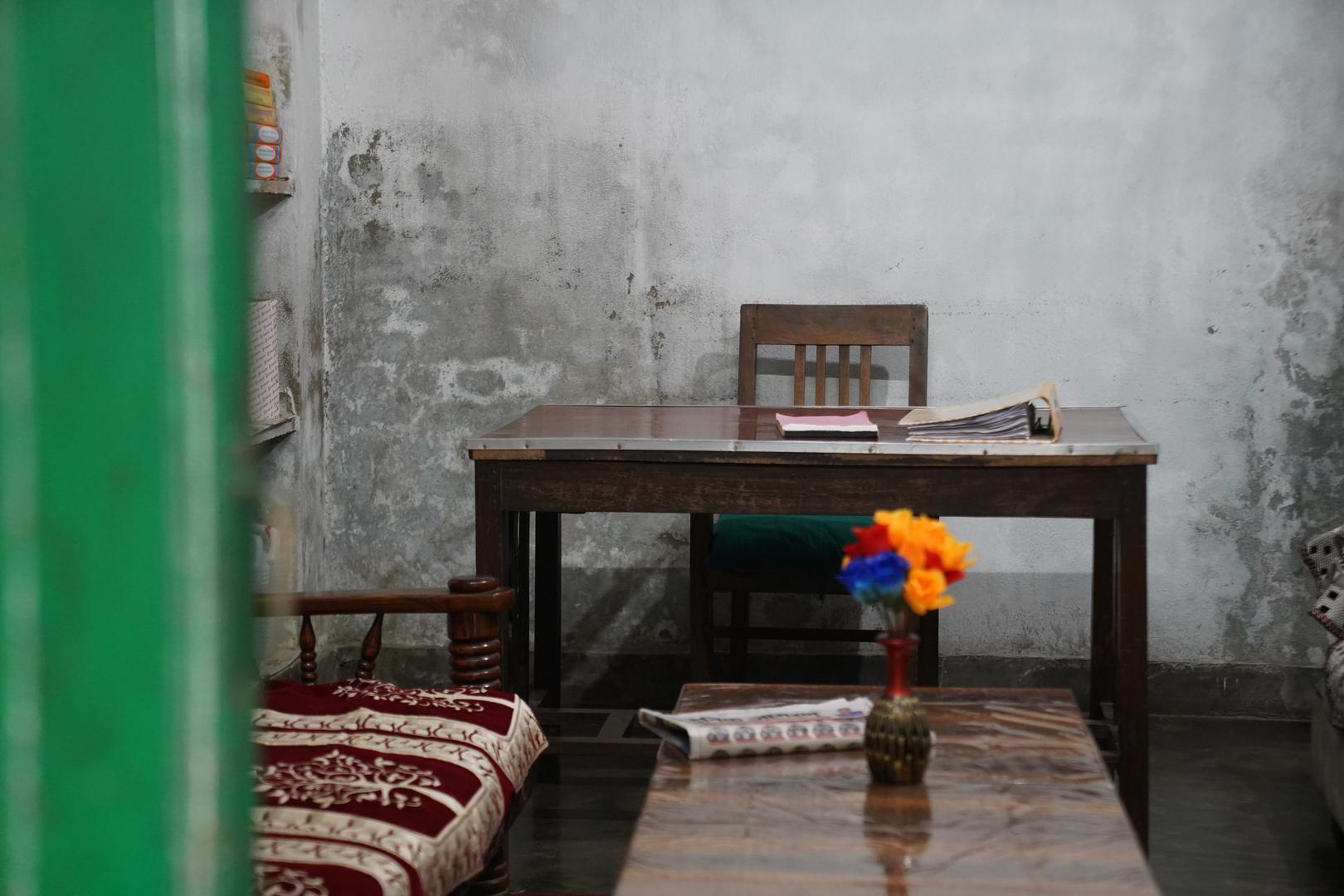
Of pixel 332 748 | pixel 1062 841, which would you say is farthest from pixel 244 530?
pixel 332 748

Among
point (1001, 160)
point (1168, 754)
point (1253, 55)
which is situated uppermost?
point (1253, 55)

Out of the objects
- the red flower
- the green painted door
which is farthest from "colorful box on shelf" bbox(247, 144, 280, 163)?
the green painted door

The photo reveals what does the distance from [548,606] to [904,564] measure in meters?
1.81

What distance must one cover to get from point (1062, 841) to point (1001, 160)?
2668 mm

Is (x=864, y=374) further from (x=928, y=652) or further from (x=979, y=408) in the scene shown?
(x=979, y=408)

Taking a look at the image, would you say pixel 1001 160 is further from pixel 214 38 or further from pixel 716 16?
pixel 214 38

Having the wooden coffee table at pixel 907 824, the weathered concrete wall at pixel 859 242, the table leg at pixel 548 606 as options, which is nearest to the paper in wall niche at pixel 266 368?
the weathered concrete wall at pixel 859 242

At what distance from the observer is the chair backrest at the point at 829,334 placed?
11.6 feet

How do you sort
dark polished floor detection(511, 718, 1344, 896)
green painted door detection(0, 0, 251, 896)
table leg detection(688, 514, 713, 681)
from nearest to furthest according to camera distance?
1. green painted door detection(0, 0, 251, 896)
2. dark polished floor detection(511, 718, 1344, 896)
3. table leg detection(688, 514, 713, 681)

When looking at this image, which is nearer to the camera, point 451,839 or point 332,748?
point 451,839

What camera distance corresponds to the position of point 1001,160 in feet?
12.7

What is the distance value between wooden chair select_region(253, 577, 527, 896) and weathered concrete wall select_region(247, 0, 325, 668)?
4.95ft

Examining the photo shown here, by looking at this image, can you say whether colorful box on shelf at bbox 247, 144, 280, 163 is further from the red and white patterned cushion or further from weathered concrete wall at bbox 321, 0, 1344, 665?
the red and white patterned cushion

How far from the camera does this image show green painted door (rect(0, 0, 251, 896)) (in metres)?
0.25
